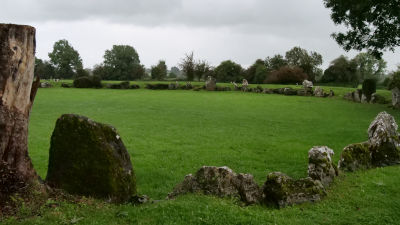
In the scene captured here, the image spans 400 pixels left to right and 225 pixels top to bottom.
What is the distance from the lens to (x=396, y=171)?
1046cm

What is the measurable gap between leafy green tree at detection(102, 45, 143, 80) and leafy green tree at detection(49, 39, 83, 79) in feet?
27.6

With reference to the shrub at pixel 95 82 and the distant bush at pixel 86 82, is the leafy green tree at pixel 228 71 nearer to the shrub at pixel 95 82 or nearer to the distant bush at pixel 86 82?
the shrub at pixel 95 82

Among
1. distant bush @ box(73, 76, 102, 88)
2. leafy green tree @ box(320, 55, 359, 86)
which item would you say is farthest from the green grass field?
leafy green tree @ box(320, 55, 359, 86)

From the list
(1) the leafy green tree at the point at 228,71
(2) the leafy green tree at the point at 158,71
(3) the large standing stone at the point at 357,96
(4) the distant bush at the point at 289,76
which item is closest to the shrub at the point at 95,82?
(2) the leafy green tree at the point at 158,71

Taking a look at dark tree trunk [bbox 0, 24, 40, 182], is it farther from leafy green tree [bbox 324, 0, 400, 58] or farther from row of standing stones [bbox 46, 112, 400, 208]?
leafy green tree [bbox 324, 0, 400, 58]

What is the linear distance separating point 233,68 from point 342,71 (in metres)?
24.9

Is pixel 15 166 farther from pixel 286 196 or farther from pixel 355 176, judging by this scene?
pixel 355 176

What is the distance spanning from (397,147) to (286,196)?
612 cm

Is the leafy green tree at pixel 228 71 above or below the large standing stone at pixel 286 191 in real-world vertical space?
above

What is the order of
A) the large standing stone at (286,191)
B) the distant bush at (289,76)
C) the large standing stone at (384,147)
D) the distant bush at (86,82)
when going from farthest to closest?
1. the distant bush at (289,76)
2. the distant bush at (86,82)
3. the large standing stone at (384,147)
4. the large standing stone at (286,191)

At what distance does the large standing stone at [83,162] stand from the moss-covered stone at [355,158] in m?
6.88

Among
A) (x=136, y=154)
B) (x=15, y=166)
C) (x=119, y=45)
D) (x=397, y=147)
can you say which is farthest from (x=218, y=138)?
(x=119, y=45)

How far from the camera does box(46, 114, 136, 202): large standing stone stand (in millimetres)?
7711

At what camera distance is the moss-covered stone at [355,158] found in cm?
1076
